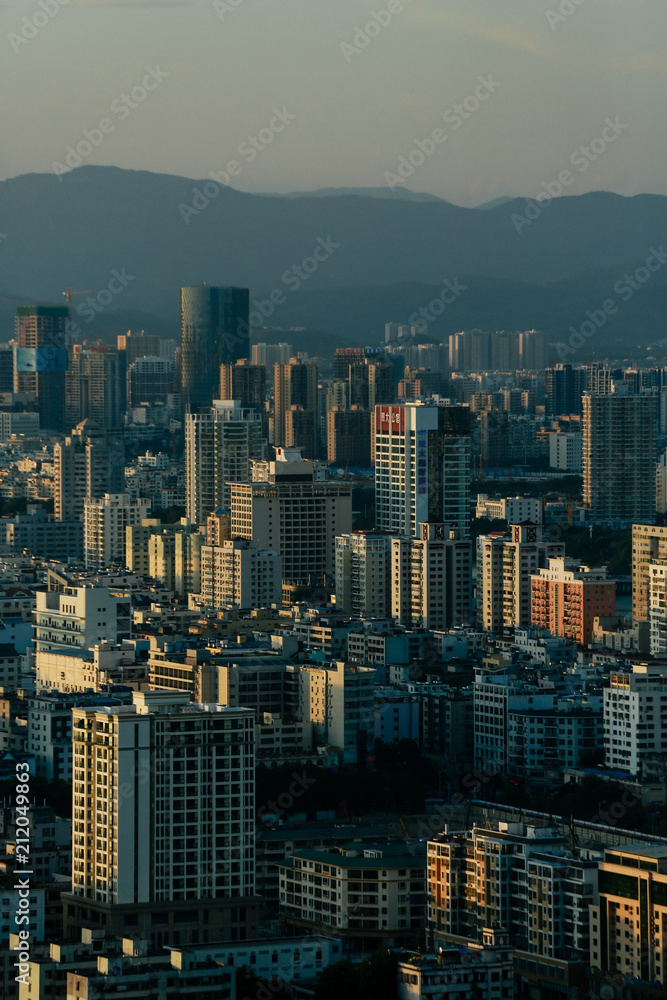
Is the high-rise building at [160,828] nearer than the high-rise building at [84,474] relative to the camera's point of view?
Yes

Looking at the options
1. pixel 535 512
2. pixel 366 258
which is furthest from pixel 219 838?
pixel 366 258

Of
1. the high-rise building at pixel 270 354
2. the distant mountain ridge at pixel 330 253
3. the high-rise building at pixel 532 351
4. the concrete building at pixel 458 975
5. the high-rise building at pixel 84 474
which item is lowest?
the concrete building at pixel 458 975

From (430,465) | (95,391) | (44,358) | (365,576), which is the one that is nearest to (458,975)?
(365,576)

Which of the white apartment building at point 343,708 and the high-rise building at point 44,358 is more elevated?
the high-rise building at point 44,358

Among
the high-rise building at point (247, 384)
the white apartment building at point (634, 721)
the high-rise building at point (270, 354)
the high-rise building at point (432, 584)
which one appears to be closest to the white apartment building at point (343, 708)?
the white apartment building at point (634, 721)

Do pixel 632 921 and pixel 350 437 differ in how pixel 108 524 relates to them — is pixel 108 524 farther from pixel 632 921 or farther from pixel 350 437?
pixel 632 921

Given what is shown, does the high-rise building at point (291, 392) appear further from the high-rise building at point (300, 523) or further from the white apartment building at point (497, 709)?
the white apartment building at point (497, 709)

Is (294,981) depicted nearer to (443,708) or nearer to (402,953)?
(402,953)
